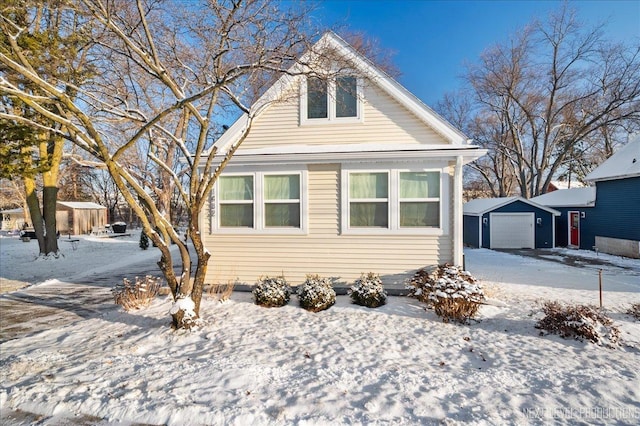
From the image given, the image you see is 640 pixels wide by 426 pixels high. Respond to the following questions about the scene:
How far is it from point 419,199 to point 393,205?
2.12 feet

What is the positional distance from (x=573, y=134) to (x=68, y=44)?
102 ft

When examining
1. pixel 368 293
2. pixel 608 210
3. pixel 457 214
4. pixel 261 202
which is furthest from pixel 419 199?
pixel 608 210

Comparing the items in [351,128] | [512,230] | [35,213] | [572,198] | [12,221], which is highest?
[351,128]

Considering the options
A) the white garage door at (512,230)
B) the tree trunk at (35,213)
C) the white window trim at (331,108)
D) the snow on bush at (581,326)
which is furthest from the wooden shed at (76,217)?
the snow on bush at (581,326)

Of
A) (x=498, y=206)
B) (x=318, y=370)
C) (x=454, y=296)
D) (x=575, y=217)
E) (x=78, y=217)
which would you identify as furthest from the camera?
(x=78, y=217)

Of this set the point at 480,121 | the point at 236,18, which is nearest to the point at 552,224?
the point at 480,121

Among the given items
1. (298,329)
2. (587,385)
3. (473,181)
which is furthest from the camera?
(473,181)

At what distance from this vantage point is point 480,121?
29.1 meters

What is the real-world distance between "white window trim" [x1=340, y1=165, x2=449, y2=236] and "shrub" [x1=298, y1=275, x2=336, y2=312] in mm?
1642

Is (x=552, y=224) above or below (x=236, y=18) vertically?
below

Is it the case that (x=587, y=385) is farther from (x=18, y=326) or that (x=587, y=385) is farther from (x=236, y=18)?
(x=18, y=326)

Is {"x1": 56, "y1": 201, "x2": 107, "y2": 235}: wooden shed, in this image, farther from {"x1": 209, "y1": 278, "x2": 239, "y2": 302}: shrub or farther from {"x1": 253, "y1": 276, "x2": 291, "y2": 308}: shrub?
{"x1": 253, "y1": 276, "x2": 291, "y2": 308}: shrub

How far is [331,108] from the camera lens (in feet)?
26.3

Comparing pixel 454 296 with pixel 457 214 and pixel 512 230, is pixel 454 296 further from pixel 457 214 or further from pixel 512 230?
pixel 512 230
